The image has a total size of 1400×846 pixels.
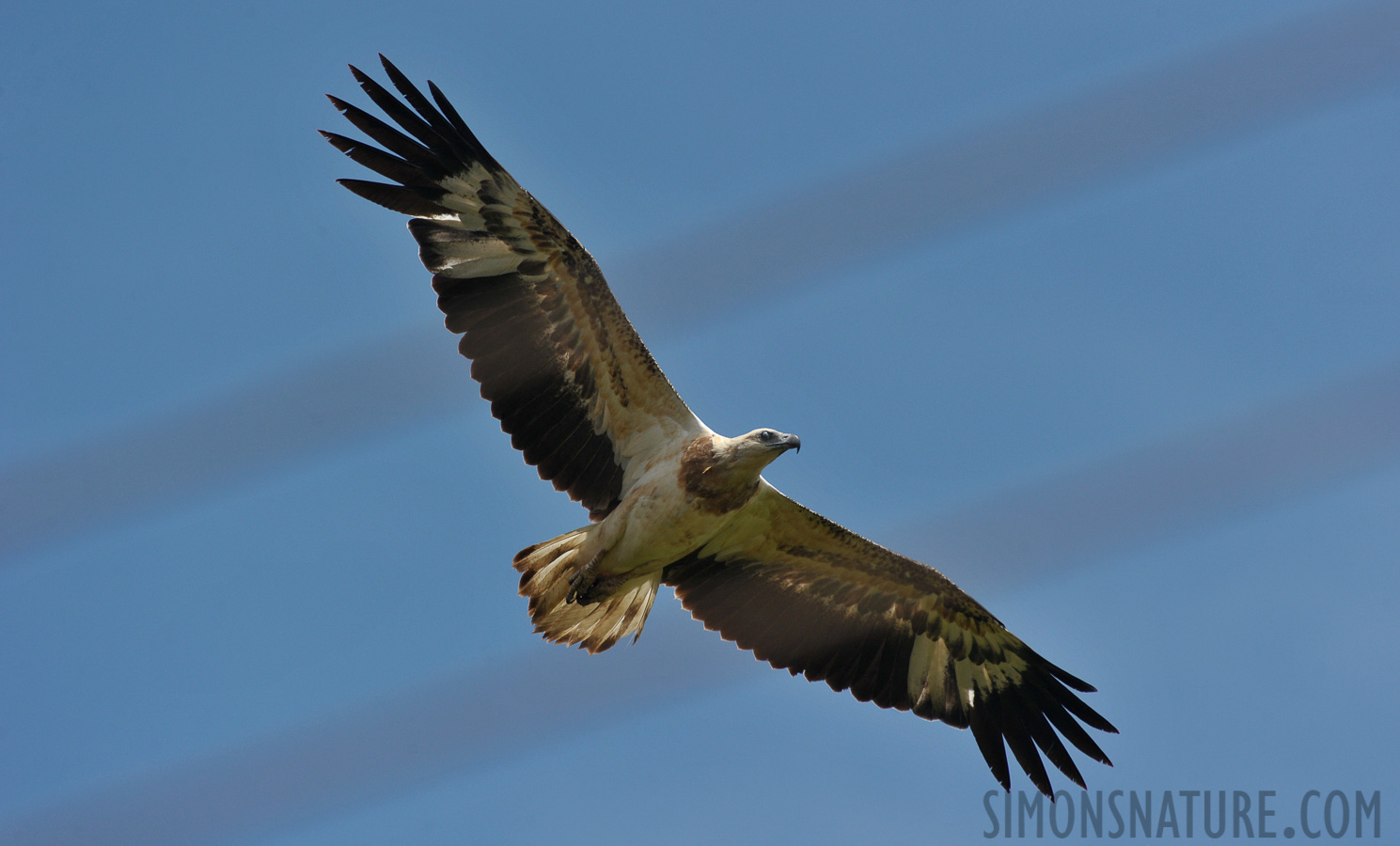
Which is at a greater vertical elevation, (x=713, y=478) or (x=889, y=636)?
(x=713, y=478)

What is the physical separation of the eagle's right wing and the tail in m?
0.47

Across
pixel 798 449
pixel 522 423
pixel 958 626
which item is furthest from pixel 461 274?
pixel 958 626

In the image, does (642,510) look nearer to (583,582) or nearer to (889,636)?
(583,582)

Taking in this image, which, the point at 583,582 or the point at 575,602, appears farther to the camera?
the point at 575,602

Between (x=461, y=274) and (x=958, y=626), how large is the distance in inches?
208

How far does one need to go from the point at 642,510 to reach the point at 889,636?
9.18 ft

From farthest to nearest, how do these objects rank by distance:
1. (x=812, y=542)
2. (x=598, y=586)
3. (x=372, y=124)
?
(x=812, y=542), (x=598, y=586), (x=372, y=124)

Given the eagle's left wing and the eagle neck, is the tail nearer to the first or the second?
the eagle's left wing

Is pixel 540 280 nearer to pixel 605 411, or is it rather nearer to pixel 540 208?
pixel 540 208

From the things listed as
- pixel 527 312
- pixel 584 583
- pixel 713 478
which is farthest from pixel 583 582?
pixel 527 312

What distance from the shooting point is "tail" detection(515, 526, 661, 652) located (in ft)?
34.5

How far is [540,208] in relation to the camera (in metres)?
10.2

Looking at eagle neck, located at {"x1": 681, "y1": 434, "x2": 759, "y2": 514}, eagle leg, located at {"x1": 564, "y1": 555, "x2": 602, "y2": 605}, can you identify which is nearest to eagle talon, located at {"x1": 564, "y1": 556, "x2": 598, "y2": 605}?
eagle leg, located at {"x1": 564, "y1": 555, "x2": 602, "y2": 605}

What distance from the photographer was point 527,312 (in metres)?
10.3
